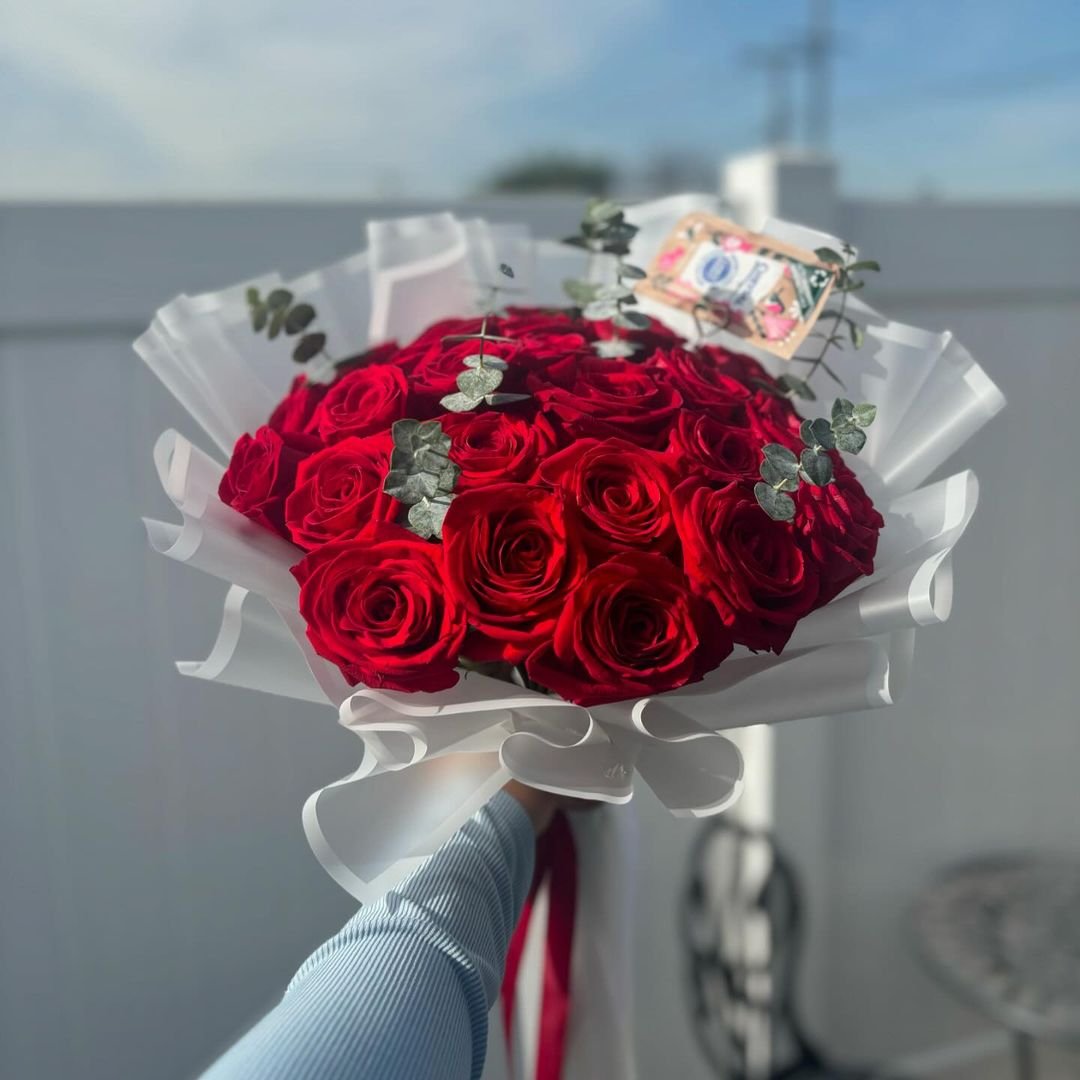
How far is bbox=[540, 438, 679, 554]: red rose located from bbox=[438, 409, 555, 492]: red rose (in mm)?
14

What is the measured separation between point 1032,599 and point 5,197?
144 centimetres

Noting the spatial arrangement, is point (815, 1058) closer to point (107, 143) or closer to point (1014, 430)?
point (1014, 430)

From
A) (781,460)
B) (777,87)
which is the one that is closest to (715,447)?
(781,460)

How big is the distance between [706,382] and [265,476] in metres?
0.26

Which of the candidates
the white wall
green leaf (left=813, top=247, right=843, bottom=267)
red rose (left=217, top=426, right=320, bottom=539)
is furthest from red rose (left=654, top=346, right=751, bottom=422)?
the white wall

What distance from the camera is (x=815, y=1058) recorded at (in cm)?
134

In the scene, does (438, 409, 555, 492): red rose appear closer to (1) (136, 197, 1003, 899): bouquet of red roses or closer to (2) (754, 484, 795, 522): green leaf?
(1) (136, 197, 1003, 899): bouquet of red roses

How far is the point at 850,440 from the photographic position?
52 cm

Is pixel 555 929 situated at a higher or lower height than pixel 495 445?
lower

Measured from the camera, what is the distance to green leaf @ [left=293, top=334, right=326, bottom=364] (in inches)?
27.5

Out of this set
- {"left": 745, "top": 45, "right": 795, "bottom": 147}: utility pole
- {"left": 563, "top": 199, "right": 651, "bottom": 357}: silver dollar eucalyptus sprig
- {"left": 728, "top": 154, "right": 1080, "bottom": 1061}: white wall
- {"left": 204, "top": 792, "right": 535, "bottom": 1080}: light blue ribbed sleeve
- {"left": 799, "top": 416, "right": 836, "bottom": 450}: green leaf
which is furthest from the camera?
{"left": 728, "top": 154, "right": 1080, "bottom": 1061}: white wall

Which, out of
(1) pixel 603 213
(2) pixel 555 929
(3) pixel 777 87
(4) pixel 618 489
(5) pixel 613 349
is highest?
(3) pixel 777 87

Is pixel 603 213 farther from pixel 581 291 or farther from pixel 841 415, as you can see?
pixel 841 415

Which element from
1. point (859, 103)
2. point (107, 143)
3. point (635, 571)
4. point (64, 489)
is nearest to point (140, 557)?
point (64, 489)
